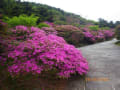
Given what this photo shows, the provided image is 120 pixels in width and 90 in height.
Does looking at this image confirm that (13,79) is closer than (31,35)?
Yes

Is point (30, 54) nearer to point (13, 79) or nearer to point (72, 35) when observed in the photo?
point (13, 79)

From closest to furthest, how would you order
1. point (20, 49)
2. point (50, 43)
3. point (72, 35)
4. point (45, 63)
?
point (45, 63) → point (20, 49) → point (50, 43) → point (72, 35)

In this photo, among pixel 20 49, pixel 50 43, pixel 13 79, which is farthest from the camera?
pixel 50 43

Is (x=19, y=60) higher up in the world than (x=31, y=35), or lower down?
lower down

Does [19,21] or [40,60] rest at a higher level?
[19,21]

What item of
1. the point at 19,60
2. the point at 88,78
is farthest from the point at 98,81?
the point at 19,60

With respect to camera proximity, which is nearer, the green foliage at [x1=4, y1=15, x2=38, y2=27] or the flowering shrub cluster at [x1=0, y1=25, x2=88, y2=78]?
the flowering shrub cluster at [x1=0, y1=25, x2=88, y2=78]

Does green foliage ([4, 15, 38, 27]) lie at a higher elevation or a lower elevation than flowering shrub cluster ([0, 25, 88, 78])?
higher

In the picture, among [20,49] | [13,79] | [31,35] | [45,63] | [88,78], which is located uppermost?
[31,35]

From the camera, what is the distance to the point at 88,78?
3.73m

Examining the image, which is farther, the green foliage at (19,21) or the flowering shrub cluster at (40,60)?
the green foliage at (19,21)

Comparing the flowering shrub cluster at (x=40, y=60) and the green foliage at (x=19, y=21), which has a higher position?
the green foliage at (x=19, y=21)

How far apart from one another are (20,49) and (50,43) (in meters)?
0.99

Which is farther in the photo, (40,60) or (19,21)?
(19,21)
